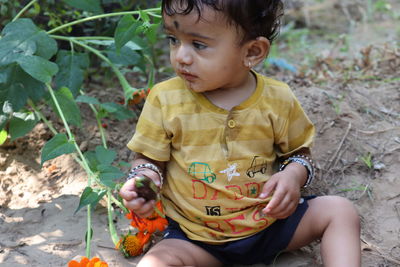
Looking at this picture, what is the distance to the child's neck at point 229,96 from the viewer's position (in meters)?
1.73

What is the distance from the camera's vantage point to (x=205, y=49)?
1582mm

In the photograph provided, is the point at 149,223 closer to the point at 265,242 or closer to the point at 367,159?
the point at 265,242

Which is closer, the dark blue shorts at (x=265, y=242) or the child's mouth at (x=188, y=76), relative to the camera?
the child's mouth at (x=188, y=76)

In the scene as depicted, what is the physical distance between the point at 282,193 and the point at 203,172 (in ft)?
0.88

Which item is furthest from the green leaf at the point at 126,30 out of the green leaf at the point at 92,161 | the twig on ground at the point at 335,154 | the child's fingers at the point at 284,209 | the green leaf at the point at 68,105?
the twig on ground at the point at 335,154

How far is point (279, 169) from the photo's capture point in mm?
1853

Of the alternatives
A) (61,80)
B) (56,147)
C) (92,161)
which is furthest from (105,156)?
(61,80)

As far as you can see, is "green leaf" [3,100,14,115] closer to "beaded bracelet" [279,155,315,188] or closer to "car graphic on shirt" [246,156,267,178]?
"car graphic on shirt" [246,156,267,178]

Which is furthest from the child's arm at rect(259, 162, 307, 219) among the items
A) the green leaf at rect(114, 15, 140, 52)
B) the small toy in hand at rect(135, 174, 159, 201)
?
the green leaf at rect(114, 15, 140, 52)

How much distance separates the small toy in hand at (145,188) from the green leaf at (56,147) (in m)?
0.29

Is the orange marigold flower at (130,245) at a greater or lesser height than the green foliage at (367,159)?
lesser

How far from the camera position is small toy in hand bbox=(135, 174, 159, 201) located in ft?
5.27

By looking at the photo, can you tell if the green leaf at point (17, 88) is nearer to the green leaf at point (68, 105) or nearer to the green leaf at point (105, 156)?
the green leaf at point (68, 105)

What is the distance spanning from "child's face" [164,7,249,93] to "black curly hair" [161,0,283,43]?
17mm
